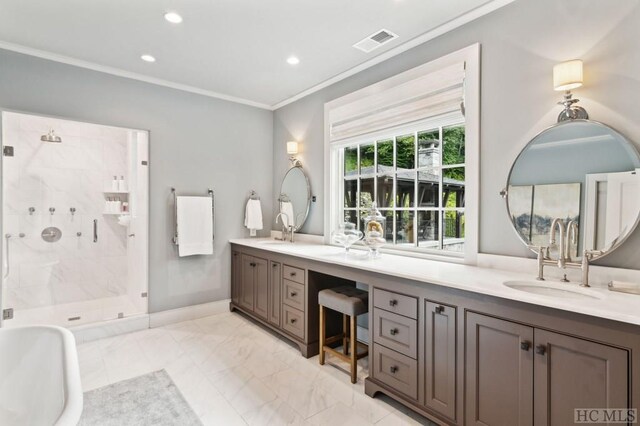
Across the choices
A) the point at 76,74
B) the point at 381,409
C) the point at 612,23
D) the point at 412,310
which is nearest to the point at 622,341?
the point at 412,310

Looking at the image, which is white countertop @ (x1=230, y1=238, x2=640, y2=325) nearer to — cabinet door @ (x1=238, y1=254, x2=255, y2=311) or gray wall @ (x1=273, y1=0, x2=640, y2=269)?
gray wall @ (x1=273, y1=0, x2=640, y2=269)

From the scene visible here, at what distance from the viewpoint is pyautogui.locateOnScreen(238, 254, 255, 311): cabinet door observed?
3650 mm

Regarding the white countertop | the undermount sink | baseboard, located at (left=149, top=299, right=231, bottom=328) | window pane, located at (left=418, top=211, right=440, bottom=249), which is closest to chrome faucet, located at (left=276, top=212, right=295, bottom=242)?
the white countertop

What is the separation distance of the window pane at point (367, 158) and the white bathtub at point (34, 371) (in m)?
2.65

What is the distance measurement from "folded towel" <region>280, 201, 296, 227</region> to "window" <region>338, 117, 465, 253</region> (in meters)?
0.81

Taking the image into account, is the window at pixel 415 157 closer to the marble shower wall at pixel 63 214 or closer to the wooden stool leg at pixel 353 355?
the wooden stool leg at pixel 353 355

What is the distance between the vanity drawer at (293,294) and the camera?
9.59ft

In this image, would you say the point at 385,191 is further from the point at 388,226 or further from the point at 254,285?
the point at 254,285

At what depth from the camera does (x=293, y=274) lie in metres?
3.01

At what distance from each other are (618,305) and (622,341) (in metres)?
0.16

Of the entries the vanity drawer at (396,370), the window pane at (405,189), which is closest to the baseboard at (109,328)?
the vanity drawer at (396,370)

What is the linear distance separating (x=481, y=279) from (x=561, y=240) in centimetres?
49

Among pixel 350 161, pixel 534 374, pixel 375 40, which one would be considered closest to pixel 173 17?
pixel 375 40

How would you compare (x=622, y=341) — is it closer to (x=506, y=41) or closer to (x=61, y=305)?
(x=506, y=41)
